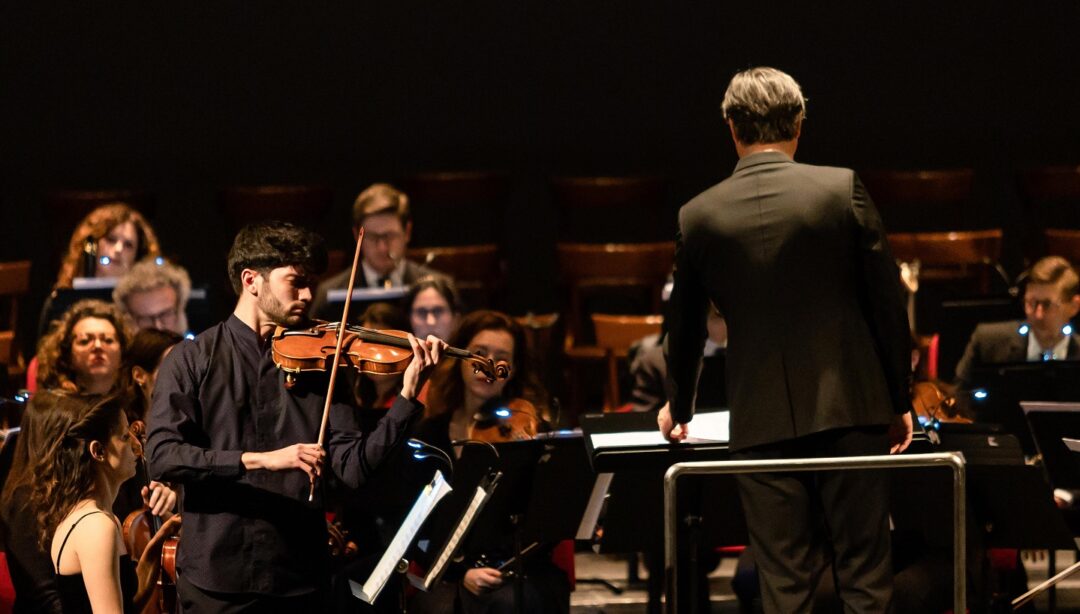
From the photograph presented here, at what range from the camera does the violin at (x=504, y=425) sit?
4.43 metres

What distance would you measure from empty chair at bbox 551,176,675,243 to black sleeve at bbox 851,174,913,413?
5194 mm

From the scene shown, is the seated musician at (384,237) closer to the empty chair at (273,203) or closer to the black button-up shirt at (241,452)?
the empty chair at (273,203)

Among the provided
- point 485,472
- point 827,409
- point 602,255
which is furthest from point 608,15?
point 827,409

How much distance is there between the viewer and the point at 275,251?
3078mm

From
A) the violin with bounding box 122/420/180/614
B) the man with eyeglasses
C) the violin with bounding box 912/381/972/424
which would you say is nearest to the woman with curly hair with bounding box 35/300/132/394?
the violin with bounding box 122/420/180/614

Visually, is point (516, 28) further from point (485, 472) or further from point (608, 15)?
point (485, 472)

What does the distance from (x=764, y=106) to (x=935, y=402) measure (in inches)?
79.4

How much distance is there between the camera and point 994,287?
8.43 meters

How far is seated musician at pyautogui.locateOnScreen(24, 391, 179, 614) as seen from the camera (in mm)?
3367

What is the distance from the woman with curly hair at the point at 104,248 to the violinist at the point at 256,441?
315 cm

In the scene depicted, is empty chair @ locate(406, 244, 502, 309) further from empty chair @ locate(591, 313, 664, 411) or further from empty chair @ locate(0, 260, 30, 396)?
empty chair @ locate(0, 260, 30, 396)

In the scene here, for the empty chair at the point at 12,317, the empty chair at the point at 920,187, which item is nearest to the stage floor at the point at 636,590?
the empty chair at the point at 12,317

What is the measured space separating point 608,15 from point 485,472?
17.5 feet

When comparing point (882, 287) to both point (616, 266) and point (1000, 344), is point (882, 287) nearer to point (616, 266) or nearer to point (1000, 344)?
point (1000, 344)
